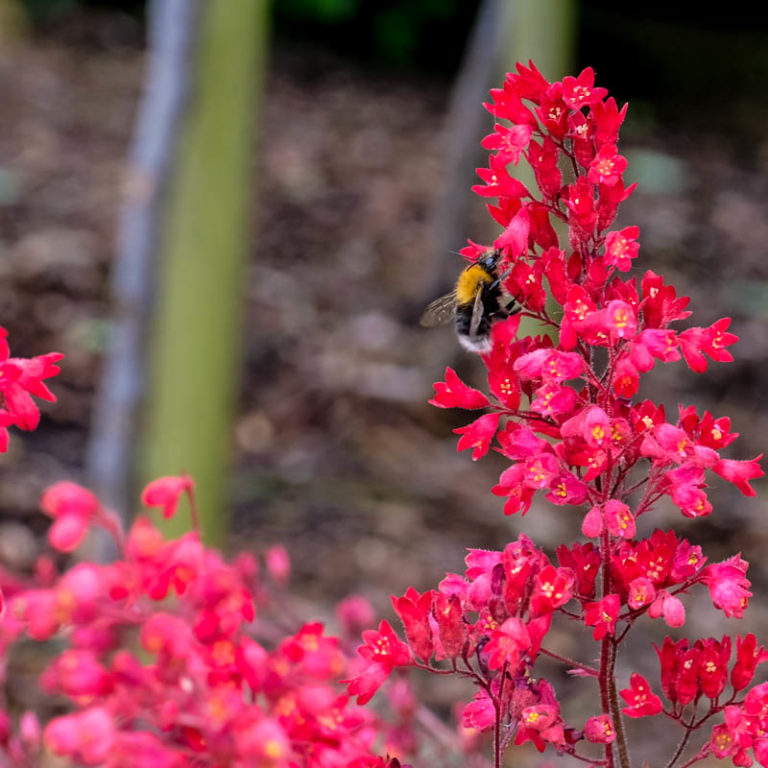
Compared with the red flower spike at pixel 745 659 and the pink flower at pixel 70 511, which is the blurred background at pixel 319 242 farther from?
the red flower spike at pixel 745 659

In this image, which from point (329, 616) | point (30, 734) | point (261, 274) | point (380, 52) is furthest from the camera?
point (380, 52)

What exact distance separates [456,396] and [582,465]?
14cm

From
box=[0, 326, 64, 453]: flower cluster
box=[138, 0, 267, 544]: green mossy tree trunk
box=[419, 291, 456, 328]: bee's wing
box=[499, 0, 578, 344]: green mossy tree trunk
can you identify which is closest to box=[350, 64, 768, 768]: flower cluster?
box=[0, 326, 64, 453]: flower cluster

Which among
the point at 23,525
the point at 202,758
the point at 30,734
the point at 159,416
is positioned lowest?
the point at 23,525

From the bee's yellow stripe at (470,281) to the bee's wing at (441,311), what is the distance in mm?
102

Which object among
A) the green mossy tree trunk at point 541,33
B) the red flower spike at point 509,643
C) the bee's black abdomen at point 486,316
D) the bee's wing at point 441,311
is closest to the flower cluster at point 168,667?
the red flower spike at point 509,643

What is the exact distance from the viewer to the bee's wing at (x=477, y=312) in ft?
4.15

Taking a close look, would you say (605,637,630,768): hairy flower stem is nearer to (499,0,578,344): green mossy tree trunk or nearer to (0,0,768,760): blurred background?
(0,0,768,760): blurred background

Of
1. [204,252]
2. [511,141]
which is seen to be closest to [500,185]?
[511,141]

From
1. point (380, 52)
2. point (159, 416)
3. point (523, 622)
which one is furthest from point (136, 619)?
point (380, 52)

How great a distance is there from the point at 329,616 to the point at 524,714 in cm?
238

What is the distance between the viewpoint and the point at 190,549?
2.75ft

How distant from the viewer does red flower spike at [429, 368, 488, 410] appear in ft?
2.90

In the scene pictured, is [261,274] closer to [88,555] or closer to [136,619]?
[88,555]
